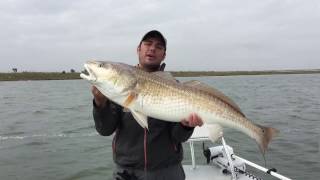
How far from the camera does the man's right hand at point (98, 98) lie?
469 cm

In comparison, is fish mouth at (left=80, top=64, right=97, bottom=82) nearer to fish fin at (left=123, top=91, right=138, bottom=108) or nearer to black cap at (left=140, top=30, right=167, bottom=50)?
fish fin at (left=123, top=91, right=138, bottom=108)

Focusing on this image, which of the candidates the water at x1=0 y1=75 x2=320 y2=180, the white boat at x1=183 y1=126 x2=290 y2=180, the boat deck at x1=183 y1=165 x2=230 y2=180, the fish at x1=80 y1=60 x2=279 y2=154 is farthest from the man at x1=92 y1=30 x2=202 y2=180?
the water at x1=0 y1=75 x2=320 y2=180

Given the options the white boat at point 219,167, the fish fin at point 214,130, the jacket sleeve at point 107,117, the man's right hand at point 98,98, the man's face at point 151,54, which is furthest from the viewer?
the white boat at point 219,167

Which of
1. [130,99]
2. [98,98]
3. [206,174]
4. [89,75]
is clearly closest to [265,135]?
[130,99]

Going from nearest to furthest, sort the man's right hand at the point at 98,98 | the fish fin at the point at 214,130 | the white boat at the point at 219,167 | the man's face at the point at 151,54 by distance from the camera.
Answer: the man's right hand at the point at 98,98 < the fish fin at the point at 214,130 < the man's face at the point at 151,54 < the white boat at the point at 219,167

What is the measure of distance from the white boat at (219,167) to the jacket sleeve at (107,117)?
13.2 ft

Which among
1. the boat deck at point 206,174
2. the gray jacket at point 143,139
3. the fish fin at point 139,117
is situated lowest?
the boat deck at point 206,174

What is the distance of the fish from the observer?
4.48 metres

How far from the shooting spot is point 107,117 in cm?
497

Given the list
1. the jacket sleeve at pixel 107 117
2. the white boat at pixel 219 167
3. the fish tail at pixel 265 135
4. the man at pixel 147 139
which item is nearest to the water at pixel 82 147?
the white boat at pixel 219 167

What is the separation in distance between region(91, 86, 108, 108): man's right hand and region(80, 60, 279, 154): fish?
6.6 inches

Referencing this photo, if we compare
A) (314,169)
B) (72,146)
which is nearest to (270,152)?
(314,169)

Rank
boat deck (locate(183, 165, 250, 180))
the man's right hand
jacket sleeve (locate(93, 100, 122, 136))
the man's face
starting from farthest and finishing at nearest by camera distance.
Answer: boat deck (locate(183, 165, 250, 180)) → the man's face → jacket sleeve (locate(93, 100, 122, 136)) → the man's right hand

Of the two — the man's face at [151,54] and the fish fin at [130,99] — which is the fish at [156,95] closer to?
the fish fin at [130,99]
